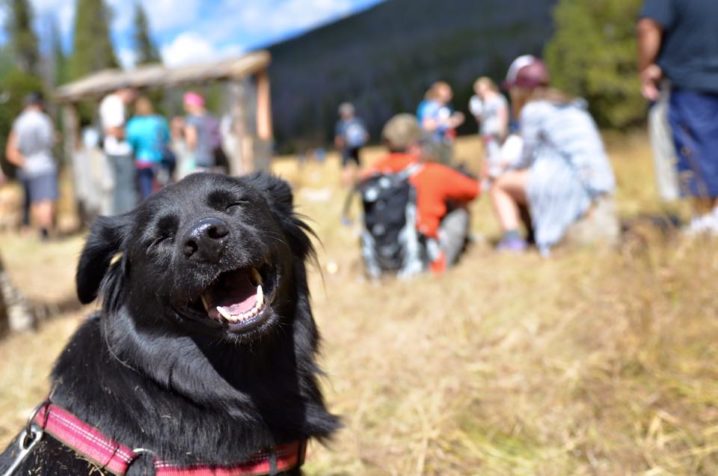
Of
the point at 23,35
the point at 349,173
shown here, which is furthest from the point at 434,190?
the point at 23,35

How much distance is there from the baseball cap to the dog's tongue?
398cm

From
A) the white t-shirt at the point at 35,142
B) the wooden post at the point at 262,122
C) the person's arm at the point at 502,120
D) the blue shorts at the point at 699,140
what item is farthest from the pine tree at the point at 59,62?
the blue shorts at the point at 699,140

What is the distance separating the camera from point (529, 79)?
5.39 m

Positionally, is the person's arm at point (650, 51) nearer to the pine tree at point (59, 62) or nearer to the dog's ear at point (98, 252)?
the dog's ear at point (98, 252)

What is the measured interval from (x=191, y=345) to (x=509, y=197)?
4.27 metres

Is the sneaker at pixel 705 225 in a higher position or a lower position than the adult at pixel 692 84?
lower

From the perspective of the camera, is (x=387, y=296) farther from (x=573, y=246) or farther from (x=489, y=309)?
(x=573, y=246)

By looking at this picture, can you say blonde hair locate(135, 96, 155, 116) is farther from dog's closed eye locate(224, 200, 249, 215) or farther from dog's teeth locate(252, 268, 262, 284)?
dog's teeth locate(252, 268, 262, 284)

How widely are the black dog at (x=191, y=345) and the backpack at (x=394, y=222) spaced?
3.35 metres

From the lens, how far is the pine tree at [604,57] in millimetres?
16141

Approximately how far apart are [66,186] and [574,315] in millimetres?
15864

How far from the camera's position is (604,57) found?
16.2 m

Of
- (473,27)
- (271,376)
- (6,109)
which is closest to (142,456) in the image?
(271,376)

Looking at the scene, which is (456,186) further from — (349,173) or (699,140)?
(349,173)
